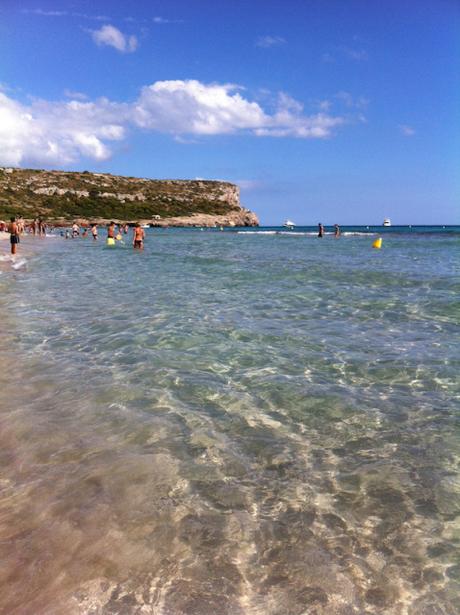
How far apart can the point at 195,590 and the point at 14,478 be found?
1.93 m

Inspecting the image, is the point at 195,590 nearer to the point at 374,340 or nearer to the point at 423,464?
the point at 423,464

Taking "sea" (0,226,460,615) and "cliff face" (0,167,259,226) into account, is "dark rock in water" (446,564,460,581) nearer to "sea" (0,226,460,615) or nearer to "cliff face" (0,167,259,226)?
"sea" (0,226,460,615)

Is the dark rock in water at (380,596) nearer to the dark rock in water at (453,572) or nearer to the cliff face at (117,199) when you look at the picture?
the dark rock in water at (453,572)

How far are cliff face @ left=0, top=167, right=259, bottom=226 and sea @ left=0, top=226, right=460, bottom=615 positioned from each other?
102430mm

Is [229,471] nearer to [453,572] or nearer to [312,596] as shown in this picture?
[312,596]

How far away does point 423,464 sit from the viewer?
414 cm

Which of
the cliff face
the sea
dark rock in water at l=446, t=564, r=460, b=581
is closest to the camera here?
the sea

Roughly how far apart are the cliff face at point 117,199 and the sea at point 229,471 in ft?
336

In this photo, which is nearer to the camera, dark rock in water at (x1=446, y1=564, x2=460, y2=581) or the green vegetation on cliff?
dark rock in water at (x1=446, y1=564, x2=460, y2=581)

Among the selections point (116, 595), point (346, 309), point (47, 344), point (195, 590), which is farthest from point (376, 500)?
point (346, 309)

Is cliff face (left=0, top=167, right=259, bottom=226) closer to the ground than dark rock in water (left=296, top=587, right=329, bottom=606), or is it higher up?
higher up

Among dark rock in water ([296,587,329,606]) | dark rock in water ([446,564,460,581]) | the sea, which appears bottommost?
dark rock in water ([446,564,460,581])

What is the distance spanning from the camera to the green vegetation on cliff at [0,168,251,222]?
121m

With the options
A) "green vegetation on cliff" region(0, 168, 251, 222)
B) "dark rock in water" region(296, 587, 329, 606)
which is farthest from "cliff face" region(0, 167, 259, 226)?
"dark rock in water" region(296, 587, 329, 606)
